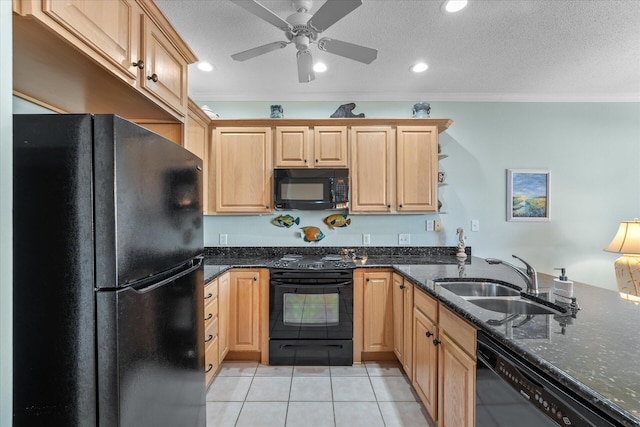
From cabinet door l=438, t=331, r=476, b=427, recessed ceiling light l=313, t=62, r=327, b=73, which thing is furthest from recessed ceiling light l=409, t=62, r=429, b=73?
cabinet door l=438, t=331, r=476, b=427

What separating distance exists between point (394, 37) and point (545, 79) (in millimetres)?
1716

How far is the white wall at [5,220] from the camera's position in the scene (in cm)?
74

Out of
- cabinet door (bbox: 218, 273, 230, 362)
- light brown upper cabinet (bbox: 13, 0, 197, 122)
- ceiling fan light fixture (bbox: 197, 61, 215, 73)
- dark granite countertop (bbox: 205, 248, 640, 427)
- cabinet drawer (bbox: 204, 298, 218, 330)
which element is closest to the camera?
dark granite countertop (bbox: 205, 248, 640, 427)

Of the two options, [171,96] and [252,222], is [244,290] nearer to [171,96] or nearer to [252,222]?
[252,222]

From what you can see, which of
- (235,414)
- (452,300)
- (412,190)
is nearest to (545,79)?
(412,190)

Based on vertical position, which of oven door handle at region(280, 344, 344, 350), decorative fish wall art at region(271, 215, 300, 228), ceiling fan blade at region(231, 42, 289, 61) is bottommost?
oven door handle at region(280, 344, 344, 350)

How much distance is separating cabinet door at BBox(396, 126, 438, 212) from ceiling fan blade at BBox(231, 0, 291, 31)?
155cm

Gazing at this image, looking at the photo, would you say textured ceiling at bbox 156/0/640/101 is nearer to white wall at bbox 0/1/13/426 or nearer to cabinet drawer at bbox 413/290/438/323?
white wall at bbox 0/1/13/426

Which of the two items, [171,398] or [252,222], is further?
[252,222]

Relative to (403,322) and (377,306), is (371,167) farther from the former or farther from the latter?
(403,322)

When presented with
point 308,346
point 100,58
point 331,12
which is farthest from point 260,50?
point 308,346

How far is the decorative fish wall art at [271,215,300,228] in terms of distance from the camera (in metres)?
3.04

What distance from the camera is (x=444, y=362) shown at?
1.51 metres

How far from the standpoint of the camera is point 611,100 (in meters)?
3.04
